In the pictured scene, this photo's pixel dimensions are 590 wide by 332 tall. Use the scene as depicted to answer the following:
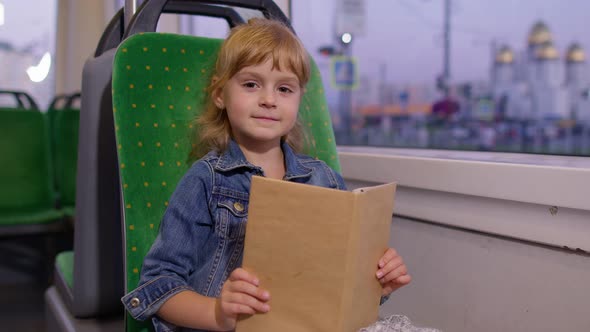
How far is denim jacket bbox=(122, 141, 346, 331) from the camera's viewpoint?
3.17ft

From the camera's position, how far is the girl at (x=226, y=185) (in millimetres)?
951

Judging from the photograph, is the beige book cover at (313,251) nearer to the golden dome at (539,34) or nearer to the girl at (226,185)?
the girl at (226,185)

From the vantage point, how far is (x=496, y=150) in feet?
5.27

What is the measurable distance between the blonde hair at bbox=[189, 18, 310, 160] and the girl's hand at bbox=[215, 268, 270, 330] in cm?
36

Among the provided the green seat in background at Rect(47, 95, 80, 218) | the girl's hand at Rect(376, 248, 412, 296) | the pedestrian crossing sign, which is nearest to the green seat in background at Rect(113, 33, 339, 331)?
the girl's hand at Rect(376, 248, 412, 296)

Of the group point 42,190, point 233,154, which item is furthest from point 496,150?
point 42,190

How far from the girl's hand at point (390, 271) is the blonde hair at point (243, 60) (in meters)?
0.40

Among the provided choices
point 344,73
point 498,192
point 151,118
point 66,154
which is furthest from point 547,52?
point 66,154

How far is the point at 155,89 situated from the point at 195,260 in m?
0.40

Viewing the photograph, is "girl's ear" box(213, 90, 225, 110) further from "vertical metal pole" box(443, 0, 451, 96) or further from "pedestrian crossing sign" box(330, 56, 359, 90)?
"pedestrian crossing sign" box(330, 56, 359, 90)

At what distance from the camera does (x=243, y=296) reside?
829 mm

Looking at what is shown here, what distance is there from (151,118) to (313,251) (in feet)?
1.86

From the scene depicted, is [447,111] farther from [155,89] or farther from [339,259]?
[339,259]

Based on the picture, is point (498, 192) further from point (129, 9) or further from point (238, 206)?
point (129, 9)
